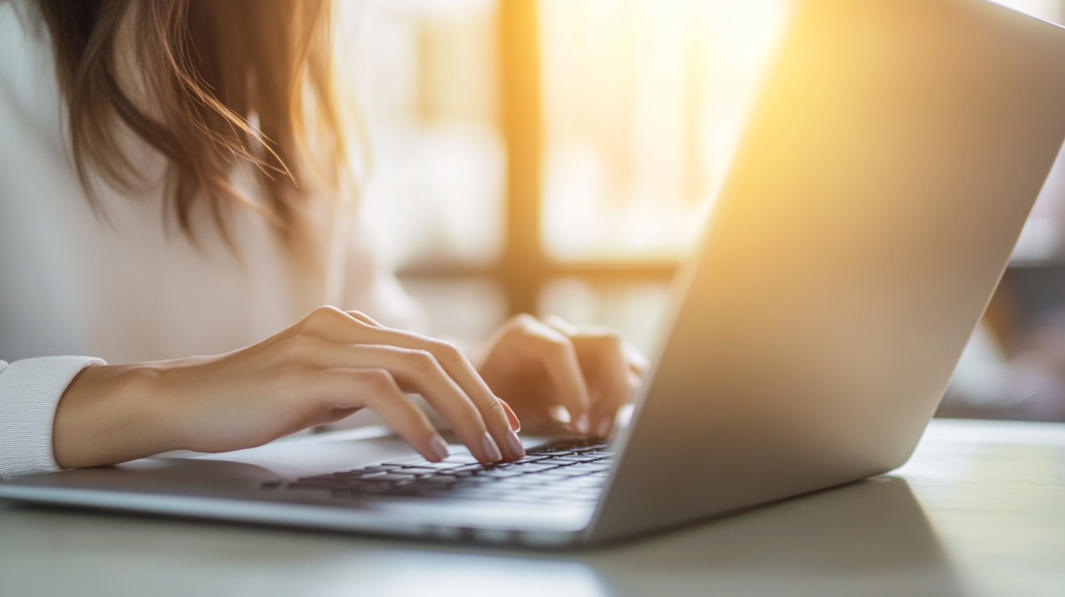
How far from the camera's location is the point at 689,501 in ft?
1.03

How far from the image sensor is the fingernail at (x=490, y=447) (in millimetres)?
422

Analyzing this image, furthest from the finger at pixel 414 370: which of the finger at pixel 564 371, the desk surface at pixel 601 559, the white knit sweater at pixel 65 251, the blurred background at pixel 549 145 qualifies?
the blurred background at pixel 549 145

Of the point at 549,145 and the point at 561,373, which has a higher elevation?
the point at 549,145

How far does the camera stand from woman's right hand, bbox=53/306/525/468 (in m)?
0.42

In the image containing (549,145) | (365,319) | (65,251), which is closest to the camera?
(365,319)

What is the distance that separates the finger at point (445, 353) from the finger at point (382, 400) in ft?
0.12

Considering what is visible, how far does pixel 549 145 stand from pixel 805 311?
121 inches

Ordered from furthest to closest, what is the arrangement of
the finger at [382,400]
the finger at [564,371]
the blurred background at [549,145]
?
the blurred background at [549,145], the finger at [564,371], the finger at [382,400]

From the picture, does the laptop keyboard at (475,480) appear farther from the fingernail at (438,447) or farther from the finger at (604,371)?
the finger at (604,371)

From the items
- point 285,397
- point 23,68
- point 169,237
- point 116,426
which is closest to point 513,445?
point 285,397

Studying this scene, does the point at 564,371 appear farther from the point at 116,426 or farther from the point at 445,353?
the point at 116,426

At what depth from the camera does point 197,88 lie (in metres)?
0.66

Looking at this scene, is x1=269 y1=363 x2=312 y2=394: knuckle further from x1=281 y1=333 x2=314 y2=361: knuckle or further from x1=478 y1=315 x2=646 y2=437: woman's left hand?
x1=478 y1=315 x2=646 y2=437: woman's left hand

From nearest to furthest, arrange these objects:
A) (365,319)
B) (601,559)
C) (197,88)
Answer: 1. (601,559)
2. (365,319)
3. (197,88)
